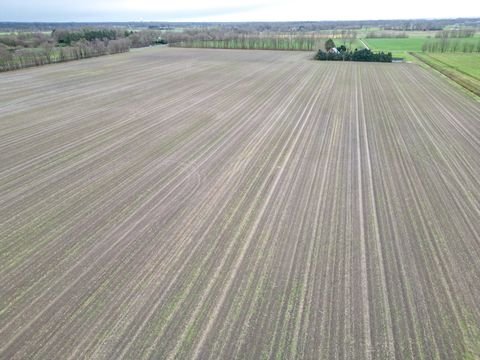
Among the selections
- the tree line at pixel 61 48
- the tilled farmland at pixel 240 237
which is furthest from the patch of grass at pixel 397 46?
the tilled farmland at pixel 240 237

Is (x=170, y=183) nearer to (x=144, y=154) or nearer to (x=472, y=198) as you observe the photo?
(x=144, y=154)

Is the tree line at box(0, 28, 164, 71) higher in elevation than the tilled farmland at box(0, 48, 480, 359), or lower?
higher

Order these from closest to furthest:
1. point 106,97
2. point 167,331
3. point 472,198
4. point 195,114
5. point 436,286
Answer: point 167,331, point 436,286, point 472,198, point 195,114, point 106,97

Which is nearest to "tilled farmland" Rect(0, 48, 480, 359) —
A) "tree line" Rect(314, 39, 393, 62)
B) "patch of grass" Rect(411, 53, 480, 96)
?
"patch of grass" Rect(411, 53, 480, 96)

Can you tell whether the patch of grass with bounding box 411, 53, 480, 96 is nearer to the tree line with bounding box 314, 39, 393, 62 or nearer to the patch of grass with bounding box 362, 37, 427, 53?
the tree line with bounding box 314, 39, 393, 62

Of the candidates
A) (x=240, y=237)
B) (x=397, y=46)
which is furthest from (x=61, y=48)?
(x=397, y=46)

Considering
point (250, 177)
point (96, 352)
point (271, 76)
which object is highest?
point (271, 76)

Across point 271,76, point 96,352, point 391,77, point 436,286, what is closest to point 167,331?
point 96,352

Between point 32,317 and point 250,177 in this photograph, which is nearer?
point 32,317
